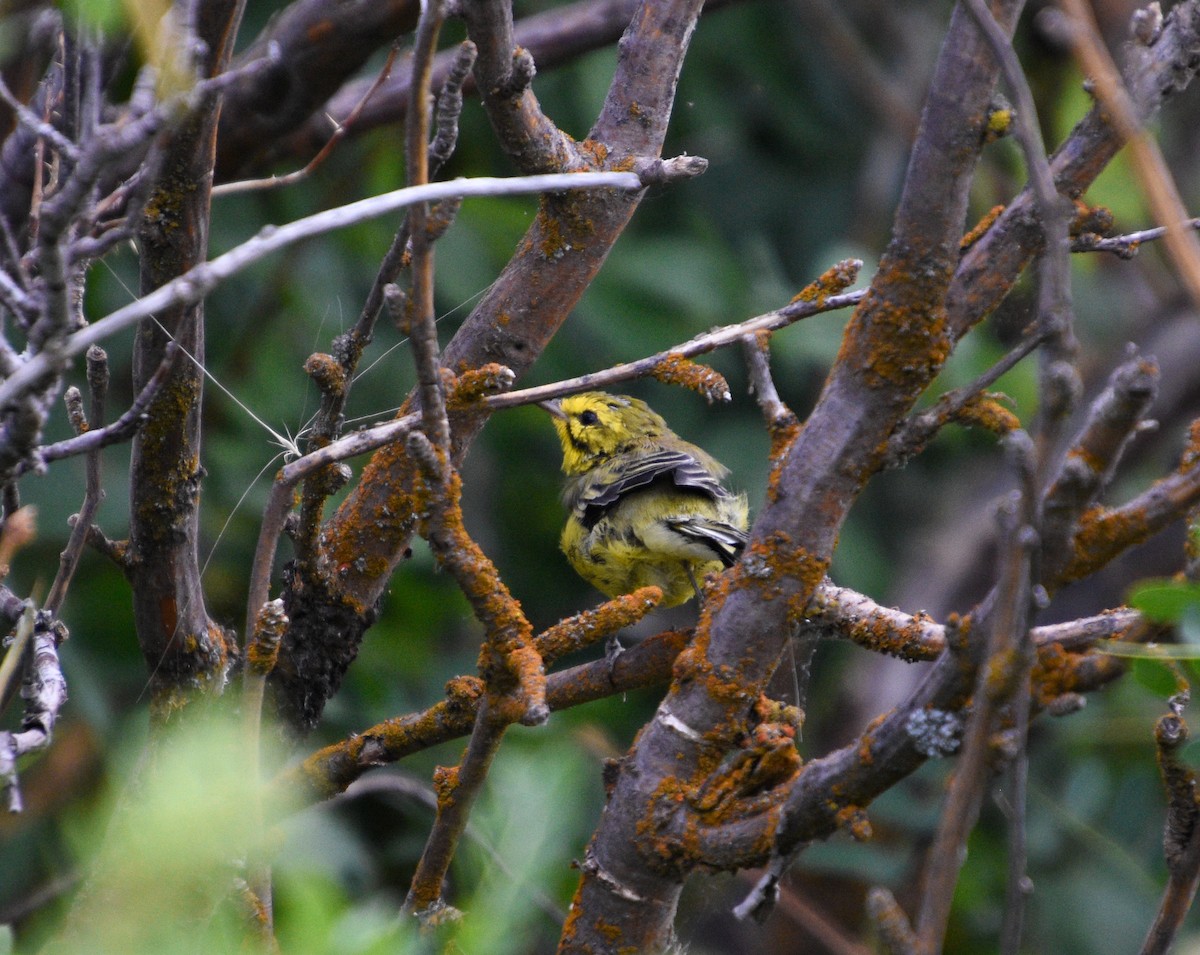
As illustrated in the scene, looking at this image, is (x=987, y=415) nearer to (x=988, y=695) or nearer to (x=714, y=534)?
(x=988, y=695)

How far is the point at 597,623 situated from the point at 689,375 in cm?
52

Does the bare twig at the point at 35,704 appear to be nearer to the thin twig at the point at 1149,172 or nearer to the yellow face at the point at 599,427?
the thin twig at the point at 1149,172

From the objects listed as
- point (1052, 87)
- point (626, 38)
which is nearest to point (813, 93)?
point (1052, 87)

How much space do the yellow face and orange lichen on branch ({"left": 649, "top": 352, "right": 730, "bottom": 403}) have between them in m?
2.08

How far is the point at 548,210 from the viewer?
9.18 feet

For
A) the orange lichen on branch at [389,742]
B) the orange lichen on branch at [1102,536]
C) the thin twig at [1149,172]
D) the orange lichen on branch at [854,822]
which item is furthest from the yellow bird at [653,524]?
the thin twig at [1149,172]

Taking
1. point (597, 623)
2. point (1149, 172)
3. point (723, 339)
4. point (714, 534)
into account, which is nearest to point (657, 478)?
point (714, 534)

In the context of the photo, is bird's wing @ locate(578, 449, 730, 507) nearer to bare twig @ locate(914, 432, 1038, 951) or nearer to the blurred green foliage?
the blurred green foliage

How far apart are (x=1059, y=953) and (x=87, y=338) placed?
4410 millimetres

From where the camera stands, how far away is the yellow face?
4559 mm

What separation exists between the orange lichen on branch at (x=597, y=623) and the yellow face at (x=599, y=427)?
2272 millimetres

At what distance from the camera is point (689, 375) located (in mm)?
2408

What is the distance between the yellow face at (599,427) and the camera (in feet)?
15.0

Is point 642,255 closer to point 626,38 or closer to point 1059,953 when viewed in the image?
point 626,38
